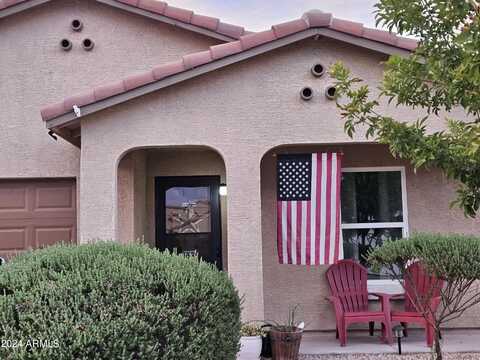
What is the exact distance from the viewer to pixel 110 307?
3.70 m

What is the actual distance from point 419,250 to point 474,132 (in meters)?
2.83

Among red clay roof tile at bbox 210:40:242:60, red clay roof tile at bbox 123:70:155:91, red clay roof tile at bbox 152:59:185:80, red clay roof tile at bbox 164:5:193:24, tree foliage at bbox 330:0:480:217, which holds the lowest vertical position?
tree foliage at bbox 330:0:480:217

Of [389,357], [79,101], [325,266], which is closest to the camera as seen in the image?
[389,357]

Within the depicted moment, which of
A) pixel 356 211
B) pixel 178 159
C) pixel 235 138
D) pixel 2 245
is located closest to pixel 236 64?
pixel 235 138

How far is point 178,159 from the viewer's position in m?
9.17

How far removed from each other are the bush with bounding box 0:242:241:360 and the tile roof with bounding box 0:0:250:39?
20.6 feet

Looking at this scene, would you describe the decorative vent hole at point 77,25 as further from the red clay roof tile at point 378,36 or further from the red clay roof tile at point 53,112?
the red clay roof tile at point 378,36

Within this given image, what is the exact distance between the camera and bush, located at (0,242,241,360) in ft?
11.6

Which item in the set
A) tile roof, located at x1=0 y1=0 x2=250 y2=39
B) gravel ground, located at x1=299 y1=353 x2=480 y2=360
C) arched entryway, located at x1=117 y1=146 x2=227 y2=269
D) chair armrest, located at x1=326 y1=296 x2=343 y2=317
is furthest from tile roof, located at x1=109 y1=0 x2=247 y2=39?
gravel ground, located at x1=299 y1=353 x2=480 y2=360

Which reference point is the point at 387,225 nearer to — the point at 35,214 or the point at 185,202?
the point at 185,202

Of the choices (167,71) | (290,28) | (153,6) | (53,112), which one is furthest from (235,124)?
(153,6)

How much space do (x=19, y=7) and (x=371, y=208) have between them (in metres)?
7.98

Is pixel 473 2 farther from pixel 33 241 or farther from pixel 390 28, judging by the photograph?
pixel 33 241

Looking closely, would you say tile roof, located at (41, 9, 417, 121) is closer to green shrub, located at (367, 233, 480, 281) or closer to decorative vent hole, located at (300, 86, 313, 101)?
decorative vent hole, located at (300, 86, 313, 101)
